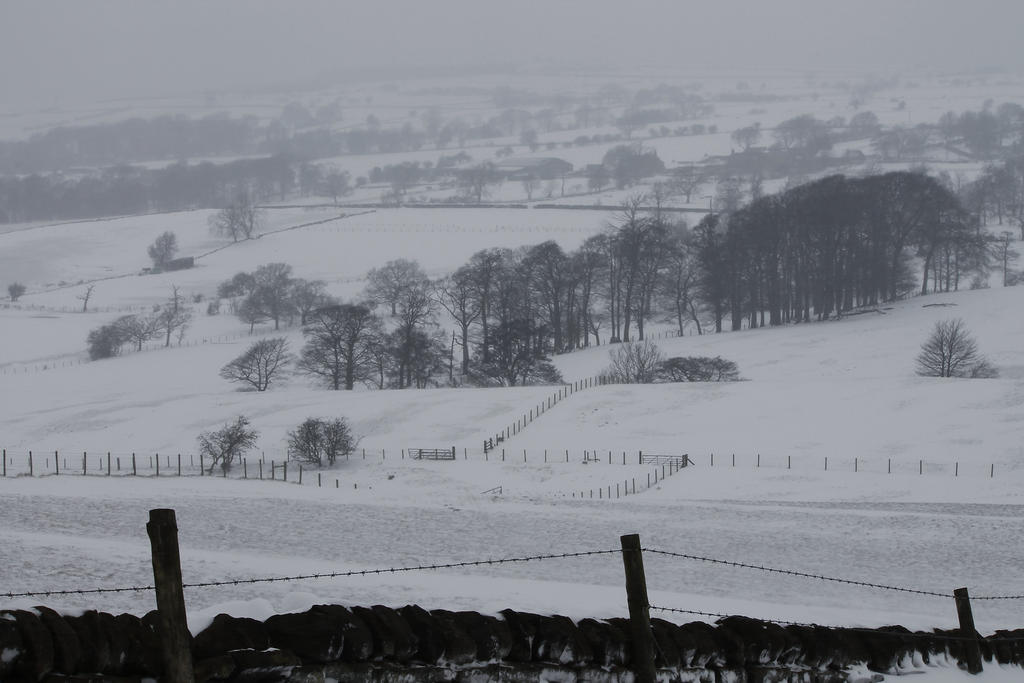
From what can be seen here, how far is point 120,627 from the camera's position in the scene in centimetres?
931

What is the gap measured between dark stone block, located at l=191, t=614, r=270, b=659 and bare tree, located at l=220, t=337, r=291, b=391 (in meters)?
68.9

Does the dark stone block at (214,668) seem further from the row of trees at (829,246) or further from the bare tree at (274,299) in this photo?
the bare tree at (274,299)

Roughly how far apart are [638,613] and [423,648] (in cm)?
204

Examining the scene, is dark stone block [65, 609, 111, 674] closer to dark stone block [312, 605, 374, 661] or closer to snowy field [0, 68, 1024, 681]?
snowy field [0, 68, 1024, 681]

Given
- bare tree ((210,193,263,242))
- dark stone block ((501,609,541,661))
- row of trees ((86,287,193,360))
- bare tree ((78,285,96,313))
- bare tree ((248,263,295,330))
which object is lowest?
dark stone block ((501,609,541,661))

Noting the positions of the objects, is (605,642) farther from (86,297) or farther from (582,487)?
(86,297)

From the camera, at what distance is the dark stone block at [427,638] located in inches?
416

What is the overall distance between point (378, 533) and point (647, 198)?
17101 cm

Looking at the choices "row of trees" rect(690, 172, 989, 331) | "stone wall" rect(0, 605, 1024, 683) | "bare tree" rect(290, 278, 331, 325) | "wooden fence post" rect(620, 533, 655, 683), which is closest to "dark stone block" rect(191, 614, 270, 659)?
"stone wall" rect(0, 605, 1024, 683)

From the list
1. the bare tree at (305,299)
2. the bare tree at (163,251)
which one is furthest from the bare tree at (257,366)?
the bare tree at (163,251)

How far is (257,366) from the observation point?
78875 millimetres

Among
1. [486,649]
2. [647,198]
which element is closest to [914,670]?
[486,649]

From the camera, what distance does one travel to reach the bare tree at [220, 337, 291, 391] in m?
78.6

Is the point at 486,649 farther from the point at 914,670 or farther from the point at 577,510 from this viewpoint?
the point at 577,510
